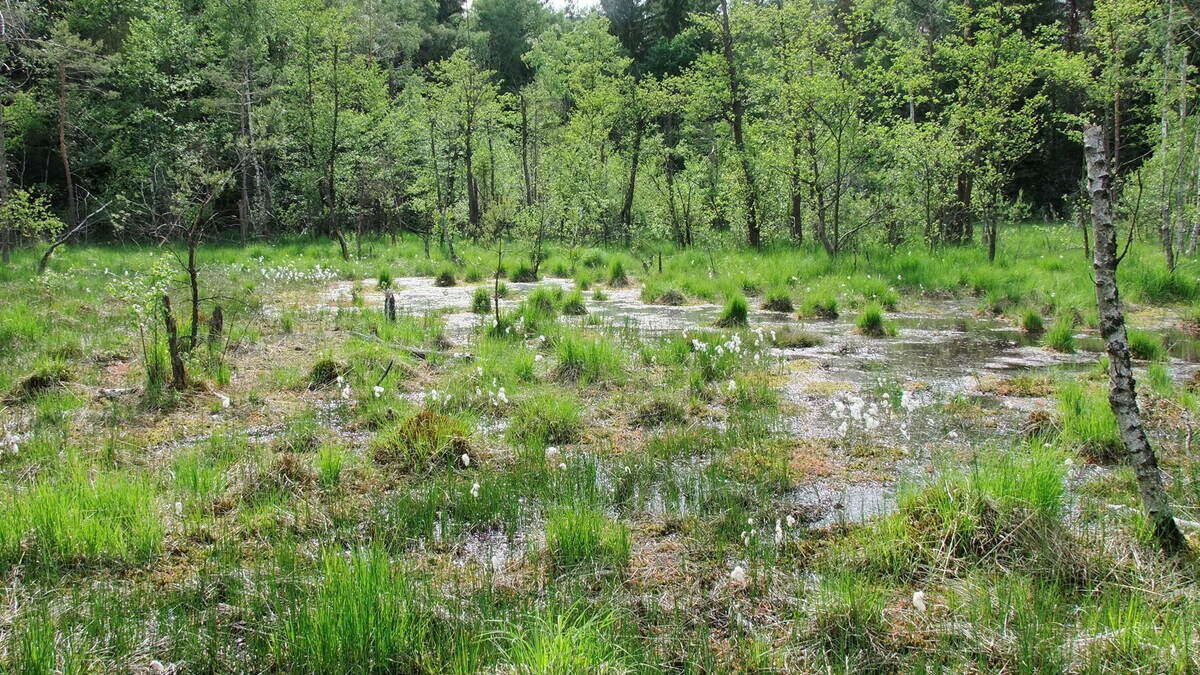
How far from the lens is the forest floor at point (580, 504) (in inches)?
117

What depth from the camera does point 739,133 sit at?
22.6 metres

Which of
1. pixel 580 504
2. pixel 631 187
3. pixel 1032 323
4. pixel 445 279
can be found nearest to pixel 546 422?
pixel 580 504

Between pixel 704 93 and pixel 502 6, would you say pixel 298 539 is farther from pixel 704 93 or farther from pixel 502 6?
pixel 502 6

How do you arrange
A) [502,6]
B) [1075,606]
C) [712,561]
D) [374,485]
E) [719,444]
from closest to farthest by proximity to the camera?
[1075,606]
[712,561]
[374,485]
[719,444]
[502,6]

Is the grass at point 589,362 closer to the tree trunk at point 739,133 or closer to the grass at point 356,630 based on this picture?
the grass at point 356,630

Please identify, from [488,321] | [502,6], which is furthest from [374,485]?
[502,6]

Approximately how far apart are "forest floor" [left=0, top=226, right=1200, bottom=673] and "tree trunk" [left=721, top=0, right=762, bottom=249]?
42.1ft

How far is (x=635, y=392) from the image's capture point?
741cm

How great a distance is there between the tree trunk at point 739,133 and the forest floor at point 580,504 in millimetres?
12834

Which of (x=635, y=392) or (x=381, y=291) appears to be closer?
(x=635, y=392)

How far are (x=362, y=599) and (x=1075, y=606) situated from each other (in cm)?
346

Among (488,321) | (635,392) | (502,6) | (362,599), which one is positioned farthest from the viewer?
(502,6)

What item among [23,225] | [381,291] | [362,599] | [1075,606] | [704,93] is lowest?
[1075,606]

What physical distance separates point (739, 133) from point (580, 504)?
20624 millimetres
